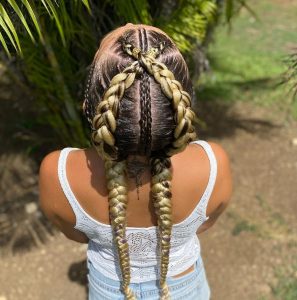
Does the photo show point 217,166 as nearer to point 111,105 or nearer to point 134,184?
point 134,184

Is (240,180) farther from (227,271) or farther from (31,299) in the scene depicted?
(31,299)

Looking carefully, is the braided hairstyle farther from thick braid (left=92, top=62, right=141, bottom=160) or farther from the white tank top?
the white tank top

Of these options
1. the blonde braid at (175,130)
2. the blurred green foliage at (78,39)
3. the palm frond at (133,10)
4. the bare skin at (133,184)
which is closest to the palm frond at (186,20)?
the blurred green foliage at (78,39)

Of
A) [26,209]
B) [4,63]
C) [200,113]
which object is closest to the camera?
[4,63]

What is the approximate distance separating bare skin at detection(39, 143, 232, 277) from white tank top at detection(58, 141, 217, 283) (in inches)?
0.7

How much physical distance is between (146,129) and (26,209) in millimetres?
2688

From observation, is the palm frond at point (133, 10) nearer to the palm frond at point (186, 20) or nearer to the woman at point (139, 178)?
the palm frond at point (186, 20)

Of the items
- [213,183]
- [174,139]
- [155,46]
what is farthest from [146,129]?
[213,183]

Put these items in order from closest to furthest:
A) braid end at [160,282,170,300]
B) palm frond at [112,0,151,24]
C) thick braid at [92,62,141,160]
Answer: thick braid at [92,62,141,160] < braid end at [160,282,170,300] < palm frond at [112,0,151,24]

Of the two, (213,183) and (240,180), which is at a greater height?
(213,183)

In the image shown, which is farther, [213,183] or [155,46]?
[213,183]

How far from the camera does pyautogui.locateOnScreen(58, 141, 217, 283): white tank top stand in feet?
5.21

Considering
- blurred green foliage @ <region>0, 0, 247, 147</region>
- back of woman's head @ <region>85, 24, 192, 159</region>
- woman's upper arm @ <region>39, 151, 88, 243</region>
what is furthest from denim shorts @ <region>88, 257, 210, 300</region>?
blurred green foliage @ <region>0, 0, 247, 147</region>

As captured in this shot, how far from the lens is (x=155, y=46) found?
1371 mm
